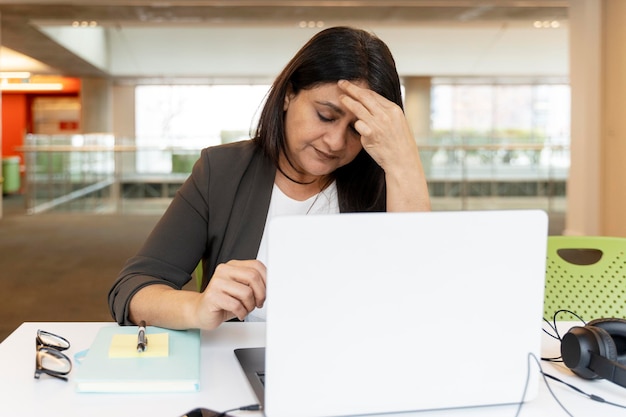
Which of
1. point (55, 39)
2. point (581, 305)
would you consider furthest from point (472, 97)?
point (581, 305)

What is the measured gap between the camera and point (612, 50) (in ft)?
24.7

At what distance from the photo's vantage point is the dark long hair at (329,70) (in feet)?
5.65

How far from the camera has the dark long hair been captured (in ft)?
5.65

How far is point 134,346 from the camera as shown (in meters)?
1.35

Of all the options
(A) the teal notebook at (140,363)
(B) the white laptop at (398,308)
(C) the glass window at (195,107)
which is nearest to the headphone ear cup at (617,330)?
(B) the white laptop at (398,308)

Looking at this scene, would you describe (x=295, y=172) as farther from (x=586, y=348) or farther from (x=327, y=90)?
(x=586, y=348)

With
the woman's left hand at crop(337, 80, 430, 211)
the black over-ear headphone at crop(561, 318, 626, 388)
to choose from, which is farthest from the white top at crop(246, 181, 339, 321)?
the black over-ear headphone at crop(561, 318, 626, 388)

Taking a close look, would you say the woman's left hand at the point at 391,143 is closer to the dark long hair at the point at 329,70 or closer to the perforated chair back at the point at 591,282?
the dark long hair at the point at 329,70

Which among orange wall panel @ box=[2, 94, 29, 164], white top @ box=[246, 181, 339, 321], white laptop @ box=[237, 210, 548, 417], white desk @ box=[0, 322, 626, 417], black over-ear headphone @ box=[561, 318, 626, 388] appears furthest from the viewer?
orange wall panel @ box=[2, 94, 29, 164]

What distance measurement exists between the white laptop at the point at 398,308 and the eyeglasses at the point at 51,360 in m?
0.43

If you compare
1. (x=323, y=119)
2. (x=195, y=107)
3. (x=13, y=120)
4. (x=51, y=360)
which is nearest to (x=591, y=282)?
(x=323, y=119)

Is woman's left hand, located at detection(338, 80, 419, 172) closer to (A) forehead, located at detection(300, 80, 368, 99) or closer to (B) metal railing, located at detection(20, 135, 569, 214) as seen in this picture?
(A) forehead, located at detection(300, 80, 368, 99)

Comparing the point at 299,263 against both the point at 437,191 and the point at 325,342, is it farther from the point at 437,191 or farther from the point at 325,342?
the point at 437,191

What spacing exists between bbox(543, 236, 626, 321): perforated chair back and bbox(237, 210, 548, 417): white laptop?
1.12 meters
